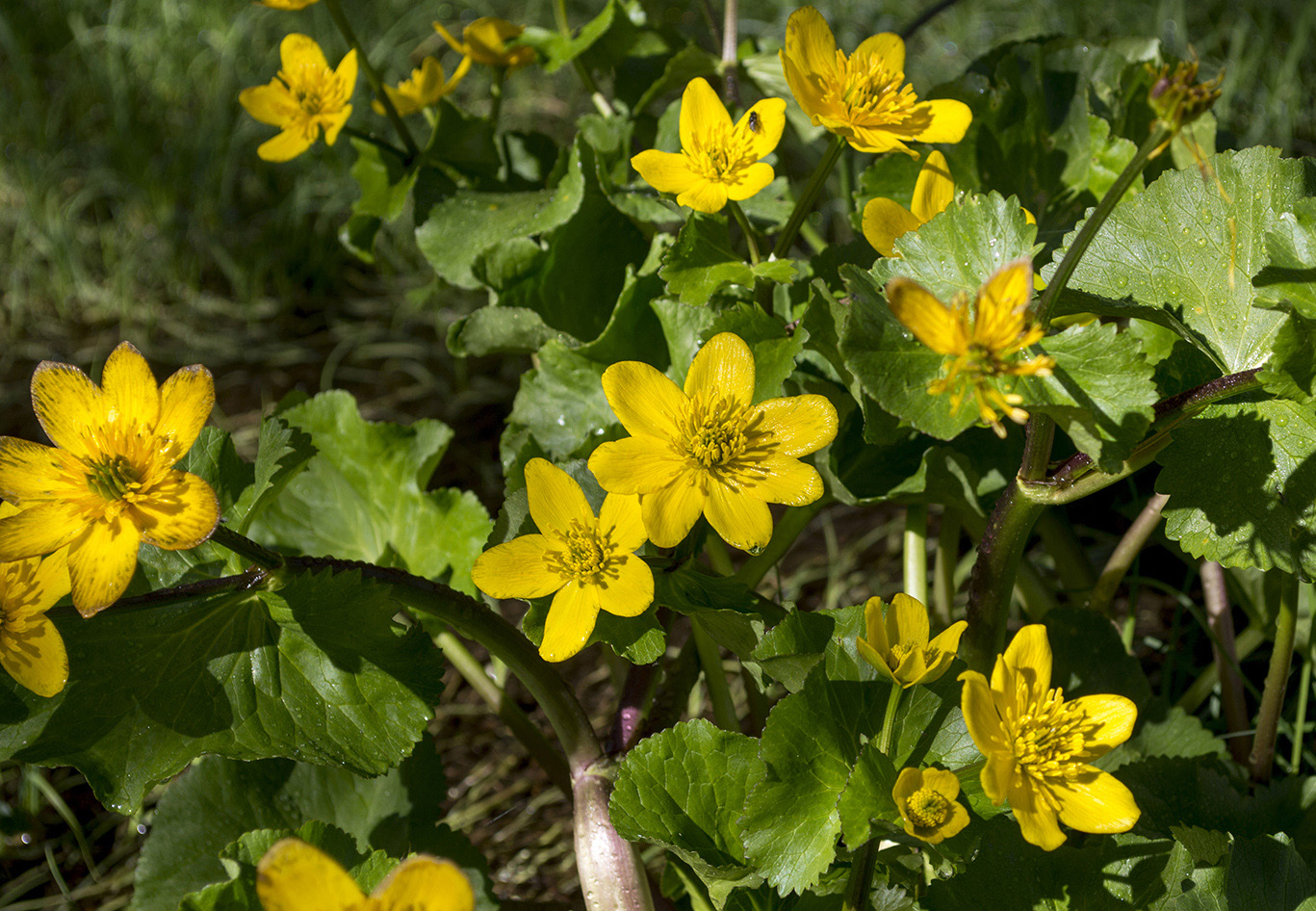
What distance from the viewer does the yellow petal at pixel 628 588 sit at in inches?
41.3

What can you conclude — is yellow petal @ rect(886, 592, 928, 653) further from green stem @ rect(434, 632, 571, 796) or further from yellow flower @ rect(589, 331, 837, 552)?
green stem @ rect(434, 632, 571, 796)

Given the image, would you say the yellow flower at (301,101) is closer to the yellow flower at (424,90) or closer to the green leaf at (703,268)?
the yellow flower at (424,90)

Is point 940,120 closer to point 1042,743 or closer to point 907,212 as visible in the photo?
point 907,212

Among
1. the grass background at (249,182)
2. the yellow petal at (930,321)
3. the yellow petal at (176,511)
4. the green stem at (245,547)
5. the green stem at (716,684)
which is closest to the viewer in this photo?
the yellow petal at (930,321)

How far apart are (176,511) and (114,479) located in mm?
68

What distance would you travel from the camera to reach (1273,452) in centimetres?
108

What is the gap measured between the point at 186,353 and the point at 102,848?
135 centimetres

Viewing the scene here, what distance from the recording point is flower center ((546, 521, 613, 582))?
1.09 metres

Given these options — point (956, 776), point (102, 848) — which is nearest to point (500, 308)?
point (956, 776)

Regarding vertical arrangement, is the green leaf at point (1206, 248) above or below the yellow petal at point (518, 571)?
above

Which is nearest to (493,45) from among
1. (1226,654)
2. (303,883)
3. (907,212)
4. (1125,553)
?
(907,212)

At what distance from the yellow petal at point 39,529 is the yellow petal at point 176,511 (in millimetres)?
52

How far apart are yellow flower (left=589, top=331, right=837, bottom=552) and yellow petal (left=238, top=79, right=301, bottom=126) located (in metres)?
0.82

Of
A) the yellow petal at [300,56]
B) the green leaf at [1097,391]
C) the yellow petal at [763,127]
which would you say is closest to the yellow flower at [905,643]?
the green leaf at [1097,391]
